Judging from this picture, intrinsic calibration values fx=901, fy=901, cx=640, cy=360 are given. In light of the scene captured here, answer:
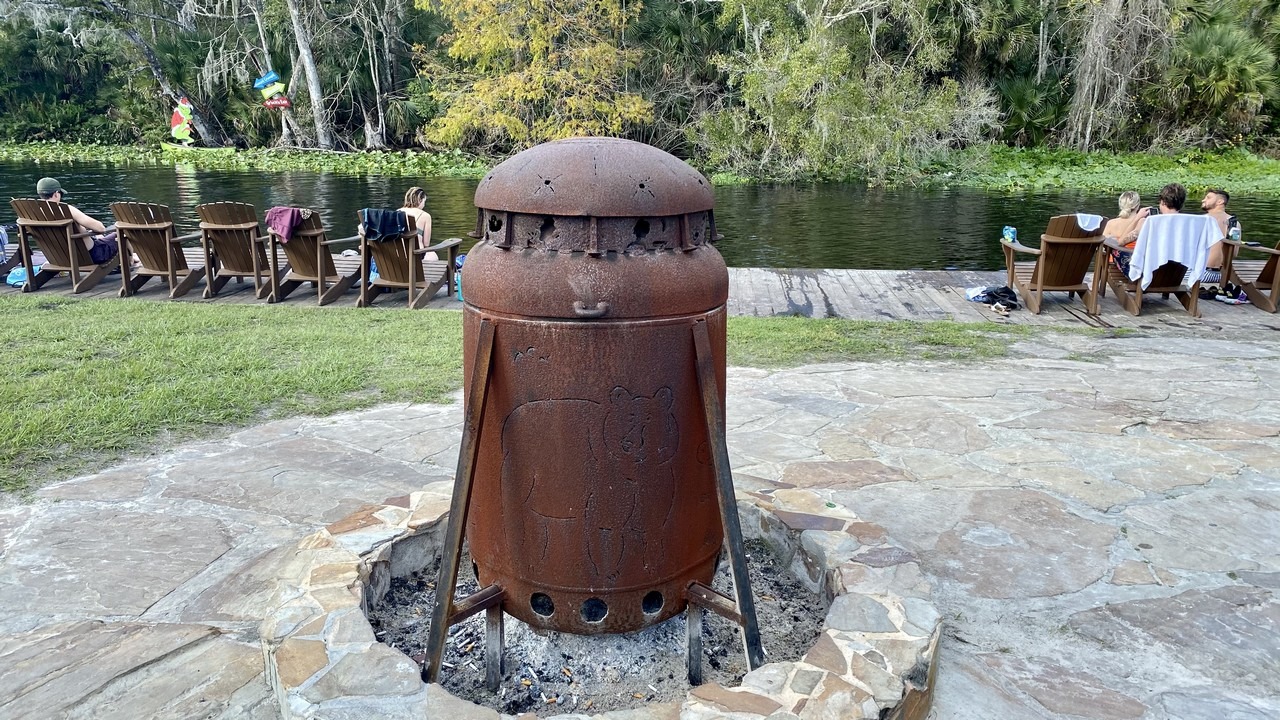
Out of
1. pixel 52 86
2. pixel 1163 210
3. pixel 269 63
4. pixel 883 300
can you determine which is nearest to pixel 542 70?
pixel 269 63

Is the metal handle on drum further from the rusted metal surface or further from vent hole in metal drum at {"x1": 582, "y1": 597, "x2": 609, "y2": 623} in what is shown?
vent hole in metal drum at {"x1": 582, "y1": 597, "x2": 609, "y2": 623}

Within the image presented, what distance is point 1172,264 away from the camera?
826 centimetres

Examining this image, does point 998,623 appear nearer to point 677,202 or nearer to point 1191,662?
point 1191,662

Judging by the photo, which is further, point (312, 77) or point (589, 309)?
point (312, 77)

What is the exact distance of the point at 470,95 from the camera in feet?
85.8

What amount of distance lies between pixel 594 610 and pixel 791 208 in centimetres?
1709

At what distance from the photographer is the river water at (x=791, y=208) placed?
13.8 meters

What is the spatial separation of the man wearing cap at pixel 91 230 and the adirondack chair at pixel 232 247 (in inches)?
41.1

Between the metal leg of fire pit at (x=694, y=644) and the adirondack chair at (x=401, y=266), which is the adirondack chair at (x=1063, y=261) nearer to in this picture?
the adirondack chair at (x=401, y=266)

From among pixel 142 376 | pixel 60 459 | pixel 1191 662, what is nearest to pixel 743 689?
pixel 1191 662

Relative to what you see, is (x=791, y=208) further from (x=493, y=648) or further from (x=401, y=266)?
(x=493, y=648)

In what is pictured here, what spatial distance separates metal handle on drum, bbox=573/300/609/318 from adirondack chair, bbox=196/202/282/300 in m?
7.23

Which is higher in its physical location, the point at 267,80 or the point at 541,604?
the point at 267,80

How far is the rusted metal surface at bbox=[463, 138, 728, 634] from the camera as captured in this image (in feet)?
7.70
